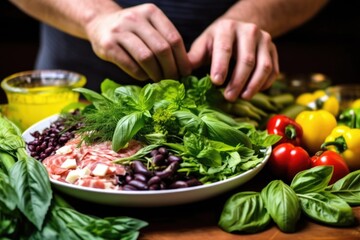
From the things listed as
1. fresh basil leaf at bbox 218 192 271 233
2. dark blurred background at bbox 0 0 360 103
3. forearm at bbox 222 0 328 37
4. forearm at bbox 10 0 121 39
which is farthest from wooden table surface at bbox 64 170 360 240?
dark blurred background at bbox 0 0 360 103

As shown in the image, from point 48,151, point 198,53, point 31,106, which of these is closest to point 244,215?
point 48,151

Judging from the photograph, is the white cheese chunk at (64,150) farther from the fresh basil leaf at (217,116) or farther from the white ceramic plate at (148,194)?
the fresh basil leaf at (217,116)

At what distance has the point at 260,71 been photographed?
1562 mm

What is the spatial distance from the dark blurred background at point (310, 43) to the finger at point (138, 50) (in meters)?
2.40

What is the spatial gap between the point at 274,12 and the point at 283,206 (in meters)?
0.99

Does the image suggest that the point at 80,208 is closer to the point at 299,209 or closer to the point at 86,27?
the point at 299,209

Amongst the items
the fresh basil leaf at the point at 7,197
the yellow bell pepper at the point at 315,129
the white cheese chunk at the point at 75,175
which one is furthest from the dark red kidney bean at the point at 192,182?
the yellow bell pepper at the point at 315,129

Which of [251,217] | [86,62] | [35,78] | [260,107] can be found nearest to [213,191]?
[251,217]

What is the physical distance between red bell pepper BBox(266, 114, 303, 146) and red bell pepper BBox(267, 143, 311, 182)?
14 cm

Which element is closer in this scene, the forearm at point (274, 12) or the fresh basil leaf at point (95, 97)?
the fresh basil leaf at point (95, 97)

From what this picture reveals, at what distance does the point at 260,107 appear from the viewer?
179 cm

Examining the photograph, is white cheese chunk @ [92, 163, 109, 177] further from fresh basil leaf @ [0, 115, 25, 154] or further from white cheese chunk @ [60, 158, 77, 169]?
fresh basil leaf @ [0, 115, 25, 154]

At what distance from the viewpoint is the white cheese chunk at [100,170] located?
117 centimetres

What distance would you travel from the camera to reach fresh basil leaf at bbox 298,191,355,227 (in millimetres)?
1146
